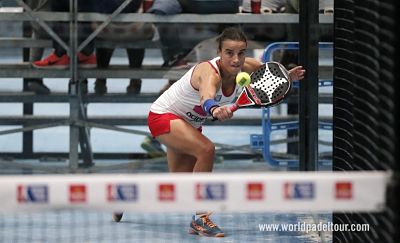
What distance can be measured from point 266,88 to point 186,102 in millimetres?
977

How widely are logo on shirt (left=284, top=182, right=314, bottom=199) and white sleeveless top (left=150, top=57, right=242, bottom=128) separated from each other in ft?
12.8

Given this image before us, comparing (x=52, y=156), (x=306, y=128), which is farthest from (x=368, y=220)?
(x=52, y=156)

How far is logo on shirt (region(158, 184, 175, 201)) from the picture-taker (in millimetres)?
3793

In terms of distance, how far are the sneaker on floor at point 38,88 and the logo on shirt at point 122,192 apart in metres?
7.00

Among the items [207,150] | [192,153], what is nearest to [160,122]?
[192,153]

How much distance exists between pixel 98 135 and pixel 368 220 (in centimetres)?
716

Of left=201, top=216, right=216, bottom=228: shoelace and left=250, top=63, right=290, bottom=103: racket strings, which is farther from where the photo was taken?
left=201, top=216, right=216, bottom=228: shoelace

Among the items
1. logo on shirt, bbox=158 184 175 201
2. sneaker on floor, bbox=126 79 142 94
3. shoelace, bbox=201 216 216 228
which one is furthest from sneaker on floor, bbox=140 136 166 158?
logo on shirt, bbox=158 184 175 201

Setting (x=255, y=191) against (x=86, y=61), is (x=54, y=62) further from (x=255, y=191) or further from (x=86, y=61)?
(x=255, y=191)

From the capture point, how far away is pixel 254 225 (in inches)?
336

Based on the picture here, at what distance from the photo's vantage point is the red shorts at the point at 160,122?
25.5ft

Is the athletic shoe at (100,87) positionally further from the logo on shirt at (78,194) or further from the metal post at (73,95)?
the logo on shirt at (78,194)

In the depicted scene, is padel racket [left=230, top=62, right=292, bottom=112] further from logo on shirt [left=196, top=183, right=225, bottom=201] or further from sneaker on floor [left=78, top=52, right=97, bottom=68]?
sneaker on floor [left=78, top=52, right=97, bottom=68]

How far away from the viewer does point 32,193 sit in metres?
→ 3.77
